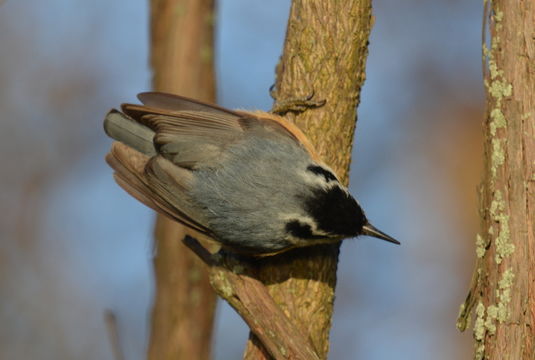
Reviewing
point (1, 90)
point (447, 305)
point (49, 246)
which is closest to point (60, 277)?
point (49, 246)

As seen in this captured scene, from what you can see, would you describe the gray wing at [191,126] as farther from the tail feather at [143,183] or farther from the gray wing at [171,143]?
the tail feather at [143,183]

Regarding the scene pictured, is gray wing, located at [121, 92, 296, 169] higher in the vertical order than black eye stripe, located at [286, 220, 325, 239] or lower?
higher

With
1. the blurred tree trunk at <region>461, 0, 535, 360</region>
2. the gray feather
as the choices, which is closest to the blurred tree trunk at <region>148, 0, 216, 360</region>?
the gray feather

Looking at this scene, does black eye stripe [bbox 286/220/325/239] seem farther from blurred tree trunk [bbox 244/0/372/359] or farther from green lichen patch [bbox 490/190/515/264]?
green lichen patch [bbox 490/190/515/264]

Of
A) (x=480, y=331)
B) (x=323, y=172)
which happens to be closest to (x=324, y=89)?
(x=323, y=172)

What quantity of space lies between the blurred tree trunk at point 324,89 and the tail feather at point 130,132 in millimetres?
626

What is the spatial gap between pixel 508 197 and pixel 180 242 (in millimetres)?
2412

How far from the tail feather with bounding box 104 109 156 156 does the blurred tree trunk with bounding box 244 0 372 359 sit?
626mm

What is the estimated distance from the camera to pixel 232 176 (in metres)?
3.43

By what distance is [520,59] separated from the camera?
2.88 m

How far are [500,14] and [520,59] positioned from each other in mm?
184

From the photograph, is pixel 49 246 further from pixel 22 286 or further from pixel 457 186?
pixel 457 186

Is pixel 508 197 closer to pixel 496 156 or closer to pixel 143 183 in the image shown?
pixel 496 156

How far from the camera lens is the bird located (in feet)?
10.7
